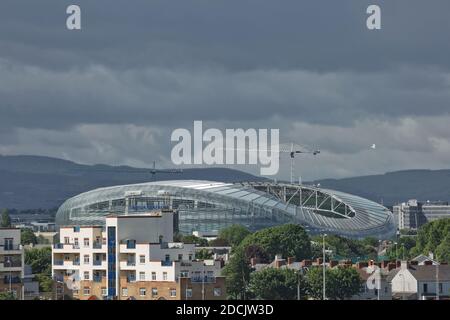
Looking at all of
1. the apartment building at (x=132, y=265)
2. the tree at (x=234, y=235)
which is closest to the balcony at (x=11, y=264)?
the apartment building at (x=132, y=265)

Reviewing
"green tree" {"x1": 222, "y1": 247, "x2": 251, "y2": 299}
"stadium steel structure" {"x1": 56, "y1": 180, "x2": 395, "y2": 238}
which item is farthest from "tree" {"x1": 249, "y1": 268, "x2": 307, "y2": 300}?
"stadium steel structure" {"x1": 56, "y1": 180, "x2": 395, "y2": 238}

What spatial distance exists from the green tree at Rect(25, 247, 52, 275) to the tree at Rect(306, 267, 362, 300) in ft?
42.5

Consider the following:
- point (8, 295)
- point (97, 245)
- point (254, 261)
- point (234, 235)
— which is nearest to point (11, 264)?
point (97, 245)

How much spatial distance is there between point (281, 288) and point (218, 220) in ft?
319

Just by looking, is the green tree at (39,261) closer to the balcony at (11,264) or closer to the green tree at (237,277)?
the green tree at (237,277)

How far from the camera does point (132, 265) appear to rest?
188ft

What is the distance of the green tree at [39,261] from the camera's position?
7300 cm

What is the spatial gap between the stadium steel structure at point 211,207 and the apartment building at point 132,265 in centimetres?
8611

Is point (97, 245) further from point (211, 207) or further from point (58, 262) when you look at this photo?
point (211, 207)

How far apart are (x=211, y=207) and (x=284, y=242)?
60.1m

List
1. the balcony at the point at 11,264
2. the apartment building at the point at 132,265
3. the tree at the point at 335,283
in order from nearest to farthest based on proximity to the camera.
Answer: the apartment building at the point at 132,265 → the balcony at the point at 11,264 → the tree at the point at 335,283

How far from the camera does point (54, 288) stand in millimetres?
56406
